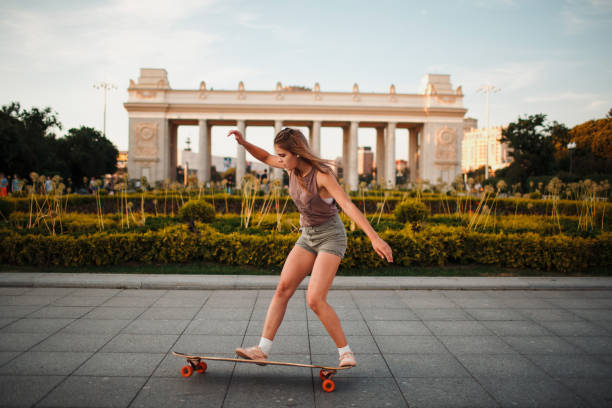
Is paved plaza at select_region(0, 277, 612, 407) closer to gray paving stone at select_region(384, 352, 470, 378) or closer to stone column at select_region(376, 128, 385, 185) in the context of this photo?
gray paving stone at select_region(384, 352, 470, 378)

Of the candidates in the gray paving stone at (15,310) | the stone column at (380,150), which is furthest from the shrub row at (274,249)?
the stone column at (380,150)

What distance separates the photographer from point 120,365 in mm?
3566

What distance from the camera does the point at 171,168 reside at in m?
46.8

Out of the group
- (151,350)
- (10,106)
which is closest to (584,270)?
(151,350)

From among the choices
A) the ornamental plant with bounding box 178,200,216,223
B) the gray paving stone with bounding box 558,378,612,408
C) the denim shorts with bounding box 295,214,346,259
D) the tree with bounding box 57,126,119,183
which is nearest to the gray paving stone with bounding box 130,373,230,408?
the denim shorts with bounding box 295,214,346,259

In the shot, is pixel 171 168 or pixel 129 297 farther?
pixel 171 168

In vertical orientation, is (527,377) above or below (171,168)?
below

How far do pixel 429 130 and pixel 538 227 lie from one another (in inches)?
1503

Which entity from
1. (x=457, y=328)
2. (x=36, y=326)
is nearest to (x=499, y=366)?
(x=457, y=328)

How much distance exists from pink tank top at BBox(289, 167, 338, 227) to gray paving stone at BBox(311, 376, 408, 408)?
1279mm

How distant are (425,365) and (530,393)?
2.71 feet

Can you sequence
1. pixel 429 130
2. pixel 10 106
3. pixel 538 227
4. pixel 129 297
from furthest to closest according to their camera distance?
pixel 429 130 → pixel 10 106 → pixel 538 227 → pixel 129 297

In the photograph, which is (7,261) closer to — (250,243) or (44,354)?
(250,243)

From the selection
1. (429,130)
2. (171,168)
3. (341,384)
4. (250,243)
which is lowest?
(341,384)
